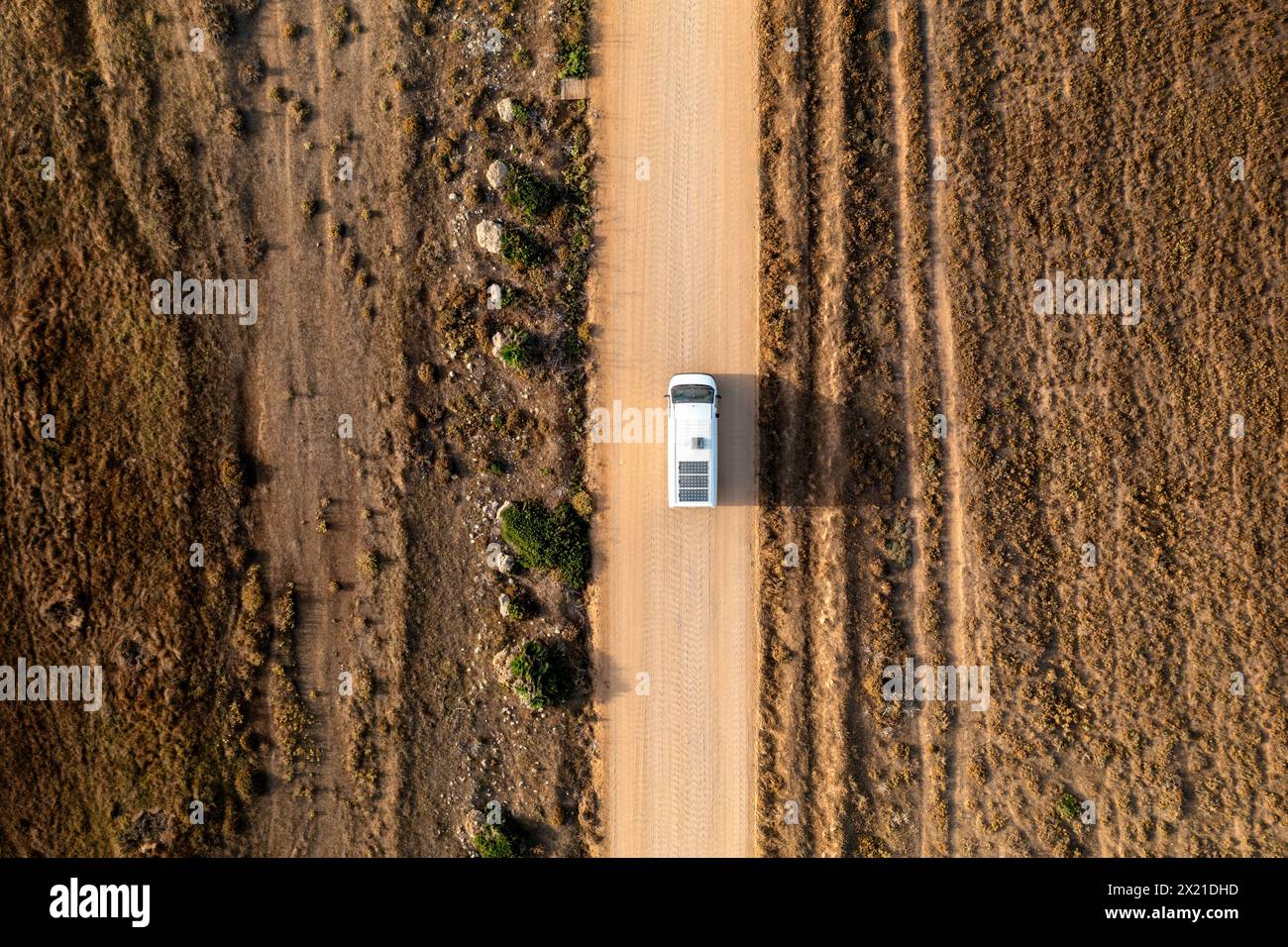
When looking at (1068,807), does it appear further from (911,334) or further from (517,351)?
(517,351)

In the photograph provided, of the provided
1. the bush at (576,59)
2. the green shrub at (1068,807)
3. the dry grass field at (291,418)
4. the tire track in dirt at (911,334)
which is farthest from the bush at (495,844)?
the bush at (576,59)

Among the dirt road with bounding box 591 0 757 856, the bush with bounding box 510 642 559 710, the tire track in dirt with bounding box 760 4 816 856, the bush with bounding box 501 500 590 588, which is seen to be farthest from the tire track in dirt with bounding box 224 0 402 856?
the tire track in dirt with bounding box 760 4 816 856

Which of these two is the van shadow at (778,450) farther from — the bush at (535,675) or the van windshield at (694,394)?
the bush at (535,675)

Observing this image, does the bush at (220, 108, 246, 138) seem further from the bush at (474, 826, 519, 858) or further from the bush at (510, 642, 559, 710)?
A: the bush at (474, 826, 519, 858)

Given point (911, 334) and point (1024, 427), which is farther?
point (911, 334)

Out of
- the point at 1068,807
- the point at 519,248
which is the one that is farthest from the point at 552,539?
the point at 1068,807
